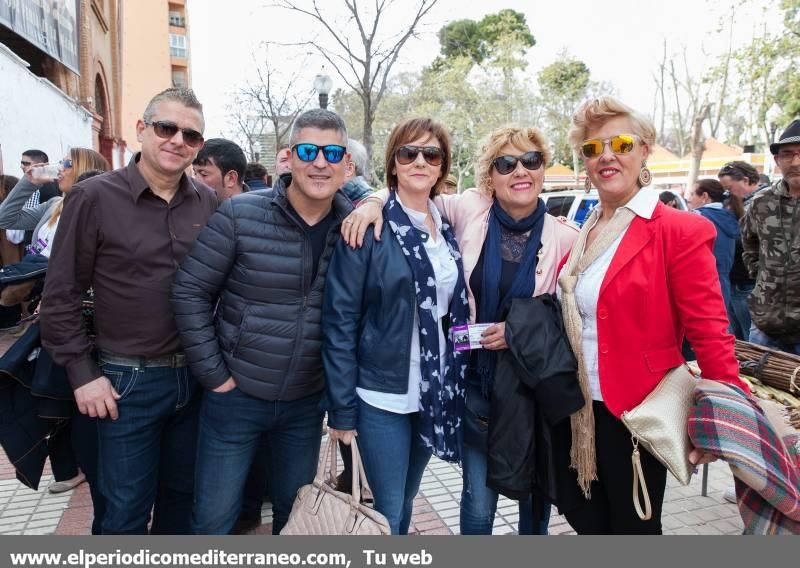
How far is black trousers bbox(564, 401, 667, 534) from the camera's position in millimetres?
2148

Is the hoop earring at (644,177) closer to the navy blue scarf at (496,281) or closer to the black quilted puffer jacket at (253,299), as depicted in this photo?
the navy blue scarf at (496,281)

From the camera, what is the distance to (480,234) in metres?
2.44

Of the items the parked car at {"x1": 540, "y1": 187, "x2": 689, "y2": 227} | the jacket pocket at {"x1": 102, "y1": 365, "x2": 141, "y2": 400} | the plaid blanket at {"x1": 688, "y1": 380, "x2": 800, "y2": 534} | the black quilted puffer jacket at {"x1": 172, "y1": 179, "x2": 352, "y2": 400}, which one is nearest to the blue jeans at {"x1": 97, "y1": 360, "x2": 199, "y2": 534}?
the jacket pocket at {"x1": 102, "y1": 365, "x2": 141, "y2": 400}

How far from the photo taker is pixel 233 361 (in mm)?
2314

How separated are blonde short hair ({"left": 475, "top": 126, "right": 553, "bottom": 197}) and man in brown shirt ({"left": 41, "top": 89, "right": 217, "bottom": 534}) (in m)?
1.25

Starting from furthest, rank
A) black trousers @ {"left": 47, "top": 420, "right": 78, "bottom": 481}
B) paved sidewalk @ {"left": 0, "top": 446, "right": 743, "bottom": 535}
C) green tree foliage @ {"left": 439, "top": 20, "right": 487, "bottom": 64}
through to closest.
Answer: green tree foliage @ {"left": 439, "top": 20, "right": 487, "bottom": 64}
paved sidewalk @ {"left": 0, "top": 446, "right": 743, "bottom": 535}
black trousers @ {"left": 47, "top": 420, "right": 78, "bottom": 481}

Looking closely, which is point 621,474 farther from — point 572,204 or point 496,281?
point 572,204

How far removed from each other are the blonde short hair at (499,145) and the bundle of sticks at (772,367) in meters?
1.41

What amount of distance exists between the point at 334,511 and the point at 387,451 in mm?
315

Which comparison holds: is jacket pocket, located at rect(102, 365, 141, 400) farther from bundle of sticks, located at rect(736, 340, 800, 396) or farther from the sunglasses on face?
bundle of sticks, located at rect(736, 340, 800, 396)

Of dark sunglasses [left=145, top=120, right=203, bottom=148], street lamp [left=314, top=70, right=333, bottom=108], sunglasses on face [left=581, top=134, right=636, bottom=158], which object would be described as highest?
street lamp [left=314, top=70, right=333, bottom=108]

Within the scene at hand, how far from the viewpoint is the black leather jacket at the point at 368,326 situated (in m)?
2.23

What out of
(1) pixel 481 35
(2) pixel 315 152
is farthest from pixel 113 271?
(1) pixel 481 35

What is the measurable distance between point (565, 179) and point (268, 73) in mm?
16971
